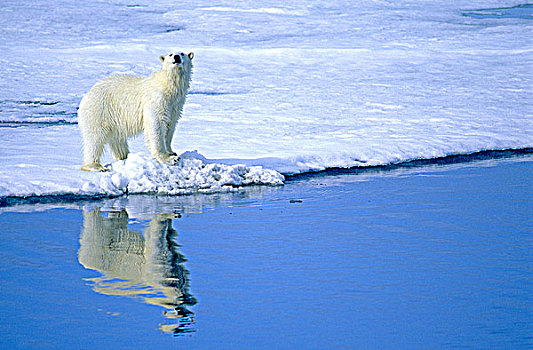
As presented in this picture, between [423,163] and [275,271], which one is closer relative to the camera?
[275,271]

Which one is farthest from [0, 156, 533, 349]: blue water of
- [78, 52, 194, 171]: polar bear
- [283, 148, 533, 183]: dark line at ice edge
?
[283, 148, 533, 183]: dark line at ice edge

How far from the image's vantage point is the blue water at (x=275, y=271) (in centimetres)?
361

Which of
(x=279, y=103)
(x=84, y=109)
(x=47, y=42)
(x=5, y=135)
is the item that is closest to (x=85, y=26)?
(x=47, y=42)

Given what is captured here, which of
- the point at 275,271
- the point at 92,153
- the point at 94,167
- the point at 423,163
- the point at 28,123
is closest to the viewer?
the point at 275,271

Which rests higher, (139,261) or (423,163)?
(423,163)

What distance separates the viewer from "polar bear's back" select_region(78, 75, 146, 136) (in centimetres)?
757

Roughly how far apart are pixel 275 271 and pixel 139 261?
2.72 feet

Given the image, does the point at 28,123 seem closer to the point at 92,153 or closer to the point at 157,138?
the point at 92,153

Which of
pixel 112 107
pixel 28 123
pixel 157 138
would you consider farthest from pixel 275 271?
pixel 28 123

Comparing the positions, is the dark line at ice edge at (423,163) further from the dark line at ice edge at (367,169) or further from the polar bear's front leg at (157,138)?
the polar bear's front leg at (157,138)

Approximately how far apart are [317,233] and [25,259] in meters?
1.94

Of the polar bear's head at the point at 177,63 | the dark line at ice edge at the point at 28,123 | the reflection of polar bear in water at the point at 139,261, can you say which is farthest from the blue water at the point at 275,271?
the dark line at ice edge at the point at 28,123

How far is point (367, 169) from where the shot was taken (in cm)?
826

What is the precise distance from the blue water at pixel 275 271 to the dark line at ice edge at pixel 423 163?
1.02 m
